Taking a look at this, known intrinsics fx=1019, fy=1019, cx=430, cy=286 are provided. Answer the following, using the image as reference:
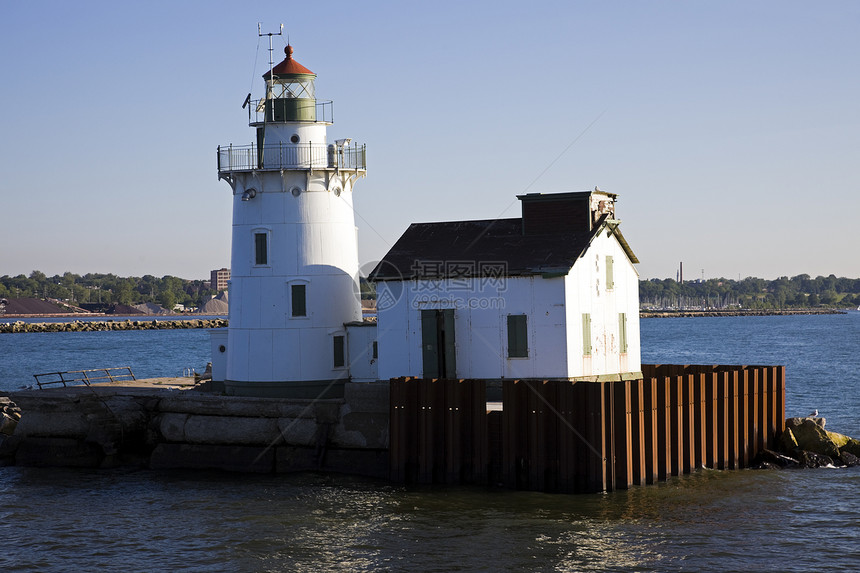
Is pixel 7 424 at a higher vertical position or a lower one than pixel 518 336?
lower

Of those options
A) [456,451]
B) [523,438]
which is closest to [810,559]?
[523,438]

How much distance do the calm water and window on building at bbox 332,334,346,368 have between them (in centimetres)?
532

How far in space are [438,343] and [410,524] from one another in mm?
7148

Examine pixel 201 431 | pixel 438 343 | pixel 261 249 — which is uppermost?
pixel 261 249

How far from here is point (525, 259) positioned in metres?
28.7

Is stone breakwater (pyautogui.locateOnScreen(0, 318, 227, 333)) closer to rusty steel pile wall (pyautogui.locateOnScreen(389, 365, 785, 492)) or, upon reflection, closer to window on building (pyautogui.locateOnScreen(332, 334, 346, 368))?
window on building (pyautogui.locateOnScreen(332, 334, 346, 368))

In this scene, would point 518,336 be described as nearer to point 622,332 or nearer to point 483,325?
point 483,325

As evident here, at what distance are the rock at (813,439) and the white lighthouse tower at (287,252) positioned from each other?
14.1 metres

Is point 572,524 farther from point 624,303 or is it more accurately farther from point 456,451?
point 624,303

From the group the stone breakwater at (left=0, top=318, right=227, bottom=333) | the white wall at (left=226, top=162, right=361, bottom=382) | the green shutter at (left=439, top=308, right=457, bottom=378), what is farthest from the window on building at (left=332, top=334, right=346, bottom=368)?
the stone breakwater at (left=0, top=318, right=227, bottom=333)

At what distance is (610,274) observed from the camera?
30.7 m

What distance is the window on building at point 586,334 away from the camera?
28.8m

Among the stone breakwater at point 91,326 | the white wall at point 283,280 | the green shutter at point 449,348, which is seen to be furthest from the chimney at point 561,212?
the stone breakwater at point 91,326

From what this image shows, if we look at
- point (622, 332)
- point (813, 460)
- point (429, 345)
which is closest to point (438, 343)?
point (429, 345)
